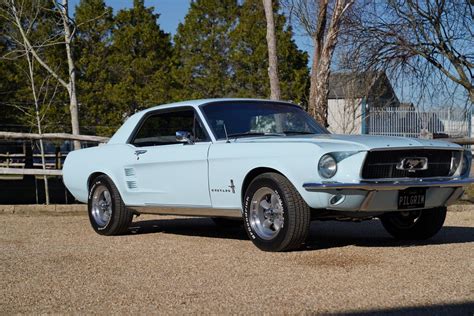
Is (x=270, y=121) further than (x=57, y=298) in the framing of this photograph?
Yes

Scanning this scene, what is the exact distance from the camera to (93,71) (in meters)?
30.8

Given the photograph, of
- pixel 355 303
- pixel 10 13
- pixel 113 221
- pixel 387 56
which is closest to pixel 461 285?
pixel 355 303

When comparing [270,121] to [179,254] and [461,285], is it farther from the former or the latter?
[461,285]

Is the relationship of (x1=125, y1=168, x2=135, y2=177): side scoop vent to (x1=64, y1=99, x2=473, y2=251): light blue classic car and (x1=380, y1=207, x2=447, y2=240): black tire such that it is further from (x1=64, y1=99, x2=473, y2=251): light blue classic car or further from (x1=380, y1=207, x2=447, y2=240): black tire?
(x1=380, y1=207, x2=447, y2=240): black tire

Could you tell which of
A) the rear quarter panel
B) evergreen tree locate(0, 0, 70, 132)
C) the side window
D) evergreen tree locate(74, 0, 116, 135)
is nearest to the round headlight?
the side window

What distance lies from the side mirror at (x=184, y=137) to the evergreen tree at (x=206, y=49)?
903 inches

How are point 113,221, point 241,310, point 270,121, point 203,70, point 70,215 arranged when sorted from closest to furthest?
point 241,310
point 270,121
point 113,221
point 70,215
point 203,70

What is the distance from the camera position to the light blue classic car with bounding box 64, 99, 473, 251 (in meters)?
6.46

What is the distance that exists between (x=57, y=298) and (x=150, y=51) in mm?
27468

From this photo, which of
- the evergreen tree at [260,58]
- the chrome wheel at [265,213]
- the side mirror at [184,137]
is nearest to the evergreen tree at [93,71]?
the evergreen tree at [260,58]

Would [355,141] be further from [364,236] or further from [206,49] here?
[206,49]

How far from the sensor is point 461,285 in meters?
5.41

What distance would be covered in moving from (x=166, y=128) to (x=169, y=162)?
26.0 inches

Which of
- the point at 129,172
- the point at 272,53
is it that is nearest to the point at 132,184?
the point at 129,172
